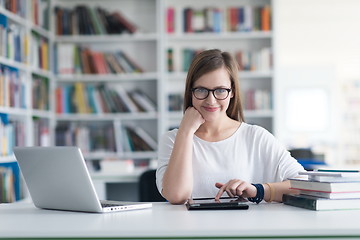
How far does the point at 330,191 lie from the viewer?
1.69 metres

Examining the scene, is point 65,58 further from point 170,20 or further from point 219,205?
point 219,205

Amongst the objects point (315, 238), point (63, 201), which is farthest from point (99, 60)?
point (315, 238)

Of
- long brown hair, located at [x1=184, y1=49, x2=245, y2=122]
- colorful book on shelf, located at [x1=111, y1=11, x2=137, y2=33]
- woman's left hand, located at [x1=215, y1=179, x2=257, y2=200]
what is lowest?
woman's left hand, located at [x1=215, y1=179, x2=257, y2=200]

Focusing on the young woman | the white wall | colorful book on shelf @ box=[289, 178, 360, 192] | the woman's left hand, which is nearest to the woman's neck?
the young woman

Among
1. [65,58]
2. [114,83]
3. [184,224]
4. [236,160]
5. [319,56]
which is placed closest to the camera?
[184,224]

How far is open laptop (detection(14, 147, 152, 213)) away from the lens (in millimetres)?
1635

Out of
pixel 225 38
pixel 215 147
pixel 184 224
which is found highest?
pixel 225 38

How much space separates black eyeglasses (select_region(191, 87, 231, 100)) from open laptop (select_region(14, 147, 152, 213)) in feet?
1.41

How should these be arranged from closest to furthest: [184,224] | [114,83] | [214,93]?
[184,224], [214,93], [114,83]

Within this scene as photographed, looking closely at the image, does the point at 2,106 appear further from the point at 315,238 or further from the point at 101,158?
the point at 315,238

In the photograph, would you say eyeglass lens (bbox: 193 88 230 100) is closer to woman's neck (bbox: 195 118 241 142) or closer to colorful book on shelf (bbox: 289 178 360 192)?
woman's neck (bbox: 195 118 241 142)

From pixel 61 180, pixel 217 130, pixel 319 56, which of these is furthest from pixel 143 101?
pixel 319 56

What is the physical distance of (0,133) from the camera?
4.21 metres

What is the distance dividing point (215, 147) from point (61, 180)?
2.16ft
